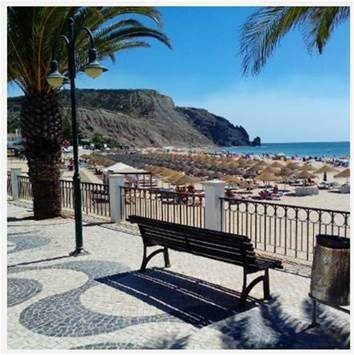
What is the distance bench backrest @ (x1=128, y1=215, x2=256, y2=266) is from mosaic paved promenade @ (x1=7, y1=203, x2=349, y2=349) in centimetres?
58

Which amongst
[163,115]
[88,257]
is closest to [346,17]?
[88,257]

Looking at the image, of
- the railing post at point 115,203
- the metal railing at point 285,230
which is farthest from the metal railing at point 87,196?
the metal railing at point 285,230

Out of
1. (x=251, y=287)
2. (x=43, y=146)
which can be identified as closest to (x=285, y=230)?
(x=251, y=287)

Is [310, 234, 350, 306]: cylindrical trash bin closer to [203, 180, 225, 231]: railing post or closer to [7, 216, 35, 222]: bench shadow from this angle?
[203, 180, 225, 231]: railing post

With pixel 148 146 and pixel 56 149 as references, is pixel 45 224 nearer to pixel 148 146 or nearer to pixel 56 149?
pixel 56 149

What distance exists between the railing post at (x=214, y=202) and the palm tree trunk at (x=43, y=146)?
5038 millimetres

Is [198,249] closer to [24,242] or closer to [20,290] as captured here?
[20,290]

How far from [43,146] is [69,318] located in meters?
7.71

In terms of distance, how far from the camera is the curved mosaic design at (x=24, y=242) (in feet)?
29.8

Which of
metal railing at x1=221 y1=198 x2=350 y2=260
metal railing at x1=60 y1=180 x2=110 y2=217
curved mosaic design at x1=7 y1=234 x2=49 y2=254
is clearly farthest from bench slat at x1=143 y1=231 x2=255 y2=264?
metal railing at x1=60 y1=180 x2=110 y2=217

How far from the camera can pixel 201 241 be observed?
5906 millimetres
